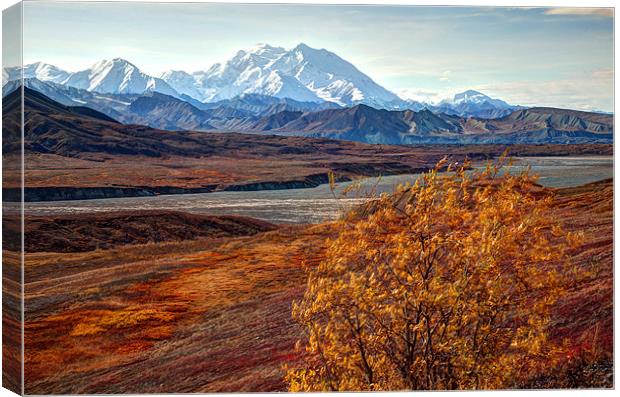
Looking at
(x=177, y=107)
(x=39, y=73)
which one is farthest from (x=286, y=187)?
(x=39, y=73)

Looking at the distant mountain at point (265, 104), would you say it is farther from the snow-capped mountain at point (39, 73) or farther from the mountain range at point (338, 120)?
the snow-capped mountain at point (39, 73)

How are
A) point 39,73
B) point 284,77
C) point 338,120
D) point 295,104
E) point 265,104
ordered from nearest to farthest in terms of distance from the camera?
point 39,73 < point 284,77 < point 265,104 < point 338,120 < point 295,104

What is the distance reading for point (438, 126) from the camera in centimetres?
1897

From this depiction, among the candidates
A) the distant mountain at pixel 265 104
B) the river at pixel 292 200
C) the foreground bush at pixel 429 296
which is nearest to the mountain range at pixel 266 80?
the distant mountain at pixel 265 104

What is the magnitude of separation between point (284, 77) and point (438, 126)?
438cm

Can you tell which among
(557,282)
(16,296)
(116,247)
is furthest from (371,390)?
(116,247)

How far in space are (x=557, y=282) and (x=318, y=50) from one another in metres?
8.16

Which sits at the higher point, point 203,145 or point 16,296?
point 203,145

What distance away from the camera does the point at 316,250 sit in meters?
18.5

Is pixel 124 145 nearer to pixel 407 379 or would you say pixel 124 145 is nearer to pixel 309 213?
pixel 309 213

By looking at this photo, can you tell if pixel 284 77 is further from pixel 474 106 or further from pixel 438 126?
pixel 474 106

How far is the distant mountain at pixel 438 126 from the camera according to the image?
56.5ft

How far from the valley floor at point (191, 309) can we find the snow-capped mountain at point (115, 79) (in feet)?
11.4

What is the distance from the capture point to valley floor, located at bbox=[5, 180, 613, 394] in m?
15.1
